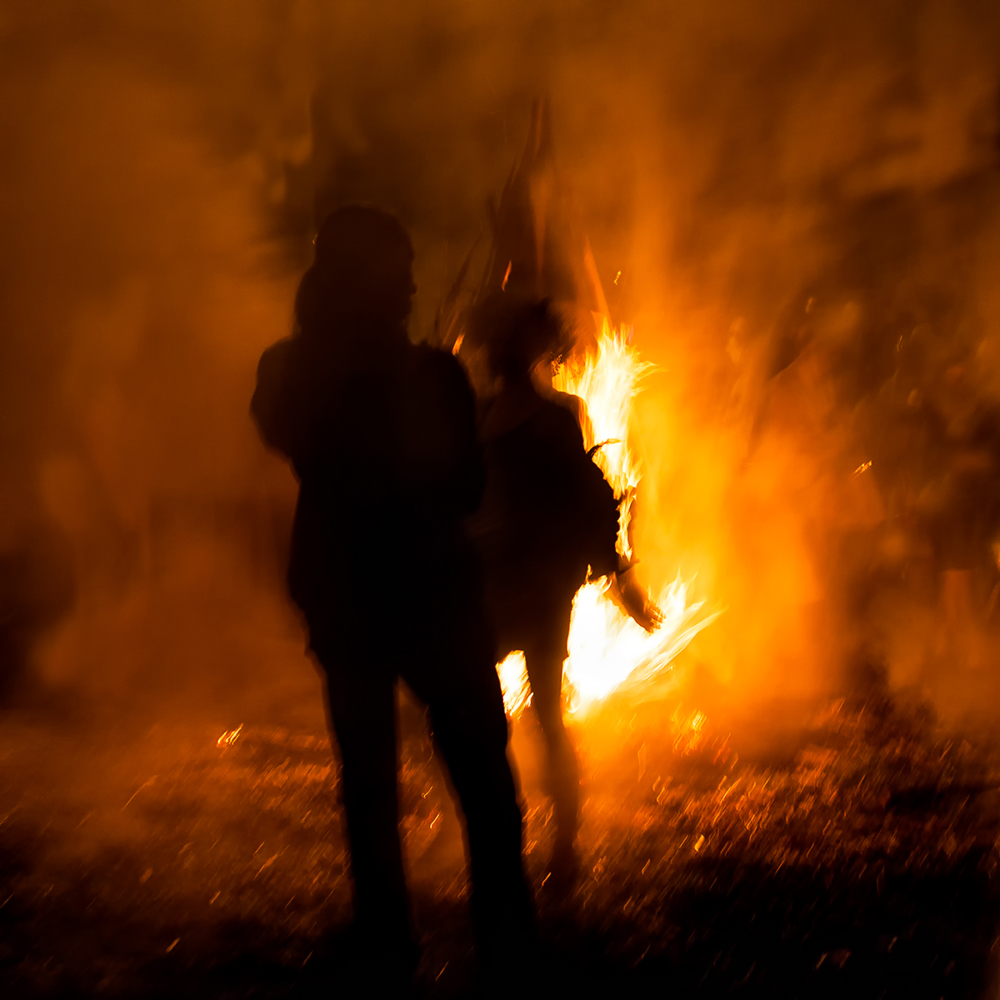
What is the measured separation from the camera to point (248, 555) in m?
4.65

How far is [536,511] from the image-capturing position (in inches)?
84.7

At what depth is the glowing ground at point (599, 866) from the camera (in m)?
1.91

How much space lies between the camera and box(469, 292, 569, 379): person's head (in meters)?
2.18

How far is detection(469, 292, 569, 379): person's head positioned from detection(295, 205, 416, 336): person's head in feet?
1.54

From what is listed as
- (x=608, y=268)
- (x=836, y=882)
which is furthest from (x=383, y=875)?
(x=608, y=268)

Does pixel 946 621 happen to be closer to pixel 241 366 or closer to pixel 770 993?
pixel 770 993

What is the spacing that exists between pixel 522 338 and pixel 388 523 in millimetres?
749

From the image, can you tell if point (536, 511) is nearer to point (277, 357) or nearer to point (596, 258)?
point (277, 357)

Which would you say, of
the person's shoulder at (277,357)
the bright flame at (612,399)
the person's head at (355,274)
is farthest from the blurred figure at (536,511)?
the bright flame at (612,399)

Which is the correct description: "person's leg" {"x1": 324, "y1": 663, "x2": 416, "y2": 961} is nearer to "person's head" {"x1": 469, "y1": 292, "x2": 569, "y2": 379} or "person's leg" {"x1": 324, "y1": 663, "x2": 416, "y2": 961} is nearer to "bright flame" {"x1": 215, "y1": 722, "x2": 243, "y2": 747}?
"person's head" {"x1": 469, "y1": 292, "x2": 569, "y2": 379}

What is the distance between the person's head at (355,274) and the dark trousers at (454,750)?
2.29 feet

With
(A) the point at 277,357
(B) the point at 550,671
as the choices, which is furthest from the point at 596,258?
(A) the point at 277,357

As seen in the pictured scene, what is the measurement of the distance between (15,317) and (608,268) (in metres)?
3.10

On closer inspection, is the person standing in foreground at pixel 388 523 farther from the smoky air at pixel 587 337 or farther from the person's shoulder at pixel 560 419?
the smoky air at pixel 587 337
